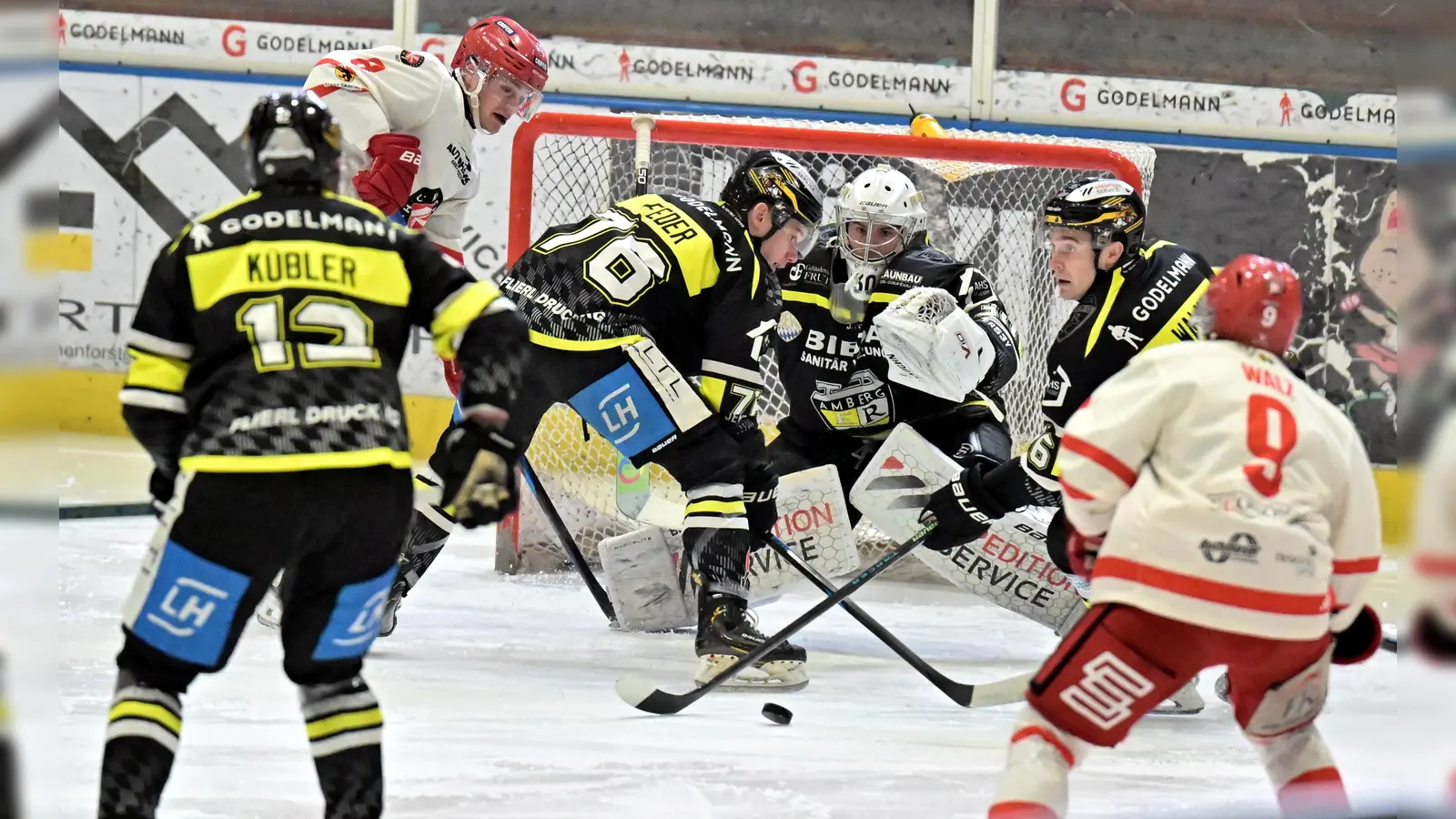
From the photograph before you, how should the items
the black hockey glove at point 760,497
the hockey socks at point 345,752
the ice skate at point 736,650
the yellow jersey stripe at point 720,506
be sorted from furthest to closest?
the black hockey glove at point 760,497, the yellow jersey stripe at point 720,506, the ice skate at point 736,650, the hockey socks at point 345,752

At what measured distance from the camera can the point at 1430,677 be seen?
1.13 m

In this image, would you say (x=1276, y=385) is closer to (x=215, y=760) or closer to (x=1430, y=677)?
(x=1430, y=677)

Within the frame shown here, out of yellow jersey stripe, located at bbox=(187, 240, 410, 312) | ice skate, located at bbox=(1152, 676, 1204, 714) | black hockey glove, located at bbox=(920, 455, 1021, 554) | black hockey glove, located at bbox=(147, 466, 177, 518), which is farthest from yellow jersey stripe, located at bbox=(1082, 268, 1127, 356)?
black hockey glove, located at bbox=(147, 466, 177, 518)

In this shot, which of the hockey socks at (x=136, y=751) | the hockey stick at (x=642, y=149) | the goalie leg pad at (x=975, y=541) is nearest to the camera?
the hockey socks at (x=136, y=751)

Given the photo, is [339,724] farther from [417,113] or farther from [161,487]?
[417,113]

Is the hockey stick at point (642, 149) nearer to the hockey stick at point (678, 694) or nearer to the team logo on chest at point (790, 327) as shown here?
the team logo on chest at point (790, 327)

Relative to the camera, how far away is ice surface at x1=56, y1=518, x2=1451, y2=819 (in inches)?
106

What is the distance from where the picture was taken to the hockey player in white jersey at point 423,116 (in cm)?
401

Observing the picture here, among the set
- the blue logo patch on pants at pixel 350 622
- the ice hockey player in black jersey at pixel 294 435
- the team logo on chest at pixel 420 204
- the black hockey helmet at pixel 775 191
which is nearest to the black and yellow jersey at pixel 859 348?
the black hockey helmet at pixel 775 191

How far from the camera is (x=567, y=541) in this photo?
4.35 m

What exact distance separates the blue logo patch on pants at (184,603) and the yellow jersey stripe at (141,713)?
0.07 meters

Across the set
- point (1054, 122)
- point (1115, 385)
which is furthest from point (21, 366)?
point (1054, 122)

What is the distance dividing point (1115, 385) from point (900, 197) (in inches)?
86.5

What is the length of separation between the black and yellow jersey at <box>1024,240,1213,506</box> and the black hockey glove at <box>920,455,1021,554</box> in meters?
0.11
